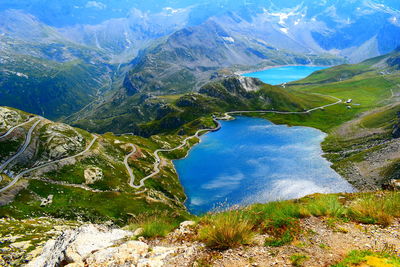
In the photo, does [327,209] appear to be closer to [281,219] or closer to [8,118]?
[281,219]

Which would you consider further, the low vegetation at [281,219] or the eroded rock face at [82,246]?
the eroded rock face at [82,246]

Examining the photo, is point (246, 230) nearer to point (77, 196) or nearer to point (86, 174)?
point (77, 196)

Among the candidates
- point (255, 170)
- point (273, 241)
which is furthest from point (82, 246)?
point (255, 170)

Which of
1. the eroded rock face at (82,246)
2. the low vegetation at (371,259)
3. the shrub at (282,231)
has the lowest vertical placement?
the low vegetation at (371,259)

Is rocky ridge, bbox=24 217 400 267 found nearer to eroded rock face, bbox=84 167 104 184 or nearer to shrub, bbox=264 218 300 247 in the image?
shrub, bbox=264 218 300 247

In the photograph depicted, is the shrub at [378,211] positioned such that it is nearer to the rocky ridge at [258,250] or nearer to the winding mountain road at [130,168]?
the rocky ridge at [258,250]

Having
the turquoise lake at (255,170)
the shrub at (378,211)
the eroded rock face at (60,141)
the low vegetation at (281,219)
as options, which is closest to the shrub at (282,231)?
the low vegetation at (281,219)
